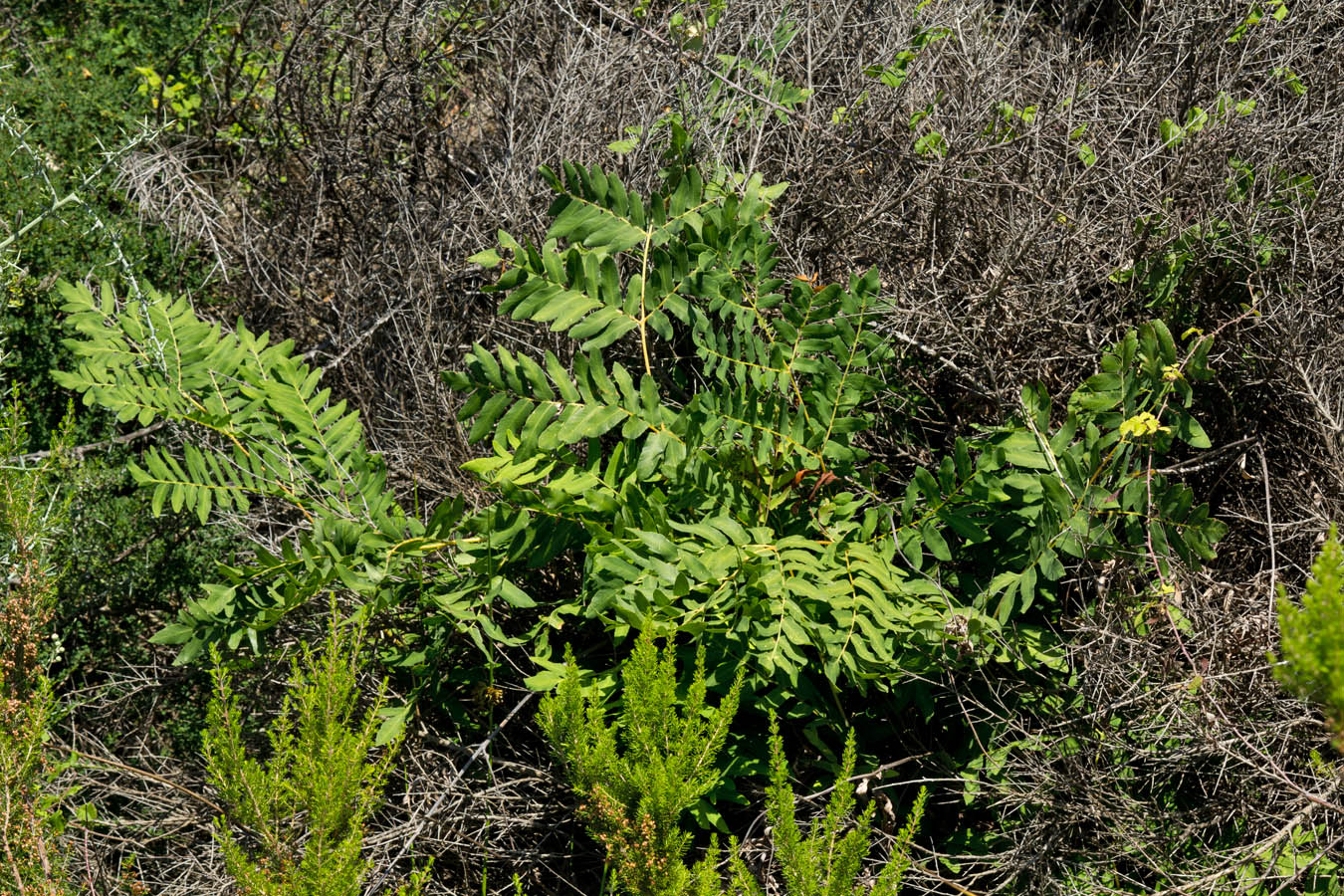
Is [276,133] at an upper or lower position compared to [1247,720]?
lower

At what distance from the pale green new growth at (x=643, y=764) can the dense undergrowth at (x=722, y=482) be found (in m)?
0.01

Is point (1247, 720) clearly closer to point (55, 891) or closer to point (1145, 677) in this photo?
point (1145, 677)

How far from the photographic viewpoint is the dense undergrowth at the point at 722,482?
228 centimetres

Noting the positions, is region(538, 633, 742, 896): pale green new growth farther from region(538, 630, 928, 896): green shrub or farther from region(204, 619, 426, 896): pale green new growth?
region(204, 619, 426, 896): pale green new growth

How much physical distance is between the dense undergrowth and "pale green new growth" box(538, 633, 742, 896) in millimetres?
10

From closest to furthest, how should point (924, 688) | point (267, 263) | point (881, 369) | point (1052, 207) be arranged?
point (924, 688) < point (881, 369) < point (1052, 207) < point (267, 263)

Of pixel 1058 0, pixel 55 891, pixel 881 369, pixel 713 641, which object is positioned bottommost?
pixel 55 891

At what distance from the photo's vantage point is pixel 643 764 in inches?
84.3

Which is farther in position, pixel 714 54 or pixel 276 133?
pixel 276 133

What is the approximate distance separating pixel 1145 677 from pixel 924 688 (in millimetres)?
444

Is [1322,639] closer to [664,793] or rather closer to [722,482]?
[664,793]

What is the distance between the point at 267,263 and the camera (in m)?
3.88

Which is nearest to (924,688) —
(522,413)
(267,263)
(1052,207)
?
(522,413)

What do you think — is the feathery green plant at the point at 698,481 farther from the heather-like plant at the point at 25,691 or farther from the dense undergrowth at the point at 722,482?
the heather-like plant at the point at 25,691
